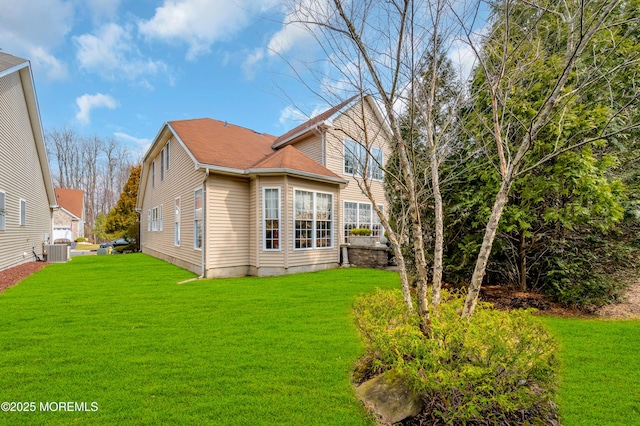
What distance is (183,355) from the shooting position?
369 cm

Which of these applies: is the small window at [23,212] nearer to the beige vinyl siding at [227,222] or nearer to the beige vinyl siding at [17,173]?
the beige vinyl siding at [17,173]

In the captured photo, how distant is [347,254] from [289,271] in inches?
113

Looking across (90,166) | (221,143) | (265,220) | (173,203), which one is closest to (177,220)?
(173,203)

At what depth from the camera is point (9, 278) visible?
8656mm

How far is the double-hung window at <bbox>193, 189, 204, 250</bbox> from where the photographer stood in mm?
9406

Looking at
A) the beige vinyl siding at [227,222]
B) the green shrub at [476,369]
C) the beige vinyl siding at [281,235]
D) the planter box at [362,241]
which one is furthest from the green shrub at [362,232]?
the green shrub at [476,369]

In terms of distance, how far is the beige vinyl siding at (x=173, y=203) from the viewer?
10.1m

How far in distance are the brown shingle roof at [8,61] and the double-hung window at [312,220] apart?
31.1 ft

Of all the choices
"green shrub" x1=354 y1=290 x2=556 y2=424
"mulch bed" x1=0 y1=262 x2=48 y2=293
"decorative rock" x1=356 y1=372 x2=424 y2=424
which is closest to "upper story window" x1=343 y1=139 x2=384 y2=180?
"green shrub" x1=354 y1=290 x2=556 y2=424

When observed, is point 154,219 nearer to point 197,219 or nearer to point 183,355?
point 197,219

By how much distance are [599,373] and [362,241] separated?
8.32m

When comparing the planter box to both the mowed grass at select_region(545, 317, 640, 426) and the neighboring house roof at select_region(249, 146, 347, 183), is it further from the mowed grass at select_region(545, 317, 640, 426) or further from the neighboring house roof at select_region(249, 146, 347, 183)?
the mowed grass at select_region(545, 317, 640, 426)

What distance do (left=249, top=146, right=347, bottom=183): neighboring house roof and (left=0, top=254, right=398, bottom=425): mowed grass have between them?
3924 millimetres

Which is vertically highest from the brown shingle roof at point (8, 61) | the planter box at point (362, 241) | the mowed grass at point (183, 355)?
the brown shingle roof at point (8, 61)
